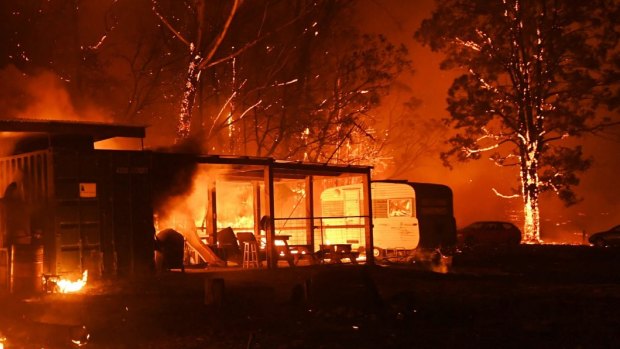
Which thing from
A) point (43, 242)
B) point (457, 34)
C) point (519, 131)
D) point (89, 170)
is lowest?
point (43, 242)

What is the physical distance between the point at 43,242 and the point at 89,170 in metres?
1.62

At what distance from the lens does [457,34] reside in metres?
32.1

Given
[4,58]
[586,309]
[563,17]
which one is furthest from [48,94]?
[563,17]

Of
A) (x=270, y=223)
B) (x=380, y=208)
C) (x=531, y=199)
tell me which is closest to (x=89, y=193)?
(x=270, y=223)

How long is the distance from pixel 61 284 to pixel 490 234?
2319 centimetres

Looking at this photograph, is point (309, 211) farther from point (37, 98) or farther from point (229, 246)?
point (37, 98)

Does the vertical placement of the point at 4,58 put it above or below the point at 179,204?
above

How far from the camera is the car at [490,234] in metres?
32.0

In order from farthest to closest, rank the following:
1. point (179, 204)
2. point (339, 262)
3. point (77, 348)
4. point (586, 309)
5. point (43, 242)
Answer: point (339, 262) → point (179, 204) → point (43, 242) → point (586, 309) → point (77, 348)

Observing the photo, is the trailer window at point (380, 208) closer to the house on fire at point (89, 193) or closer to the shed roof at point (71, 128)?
the house on fire at point (89, 193)

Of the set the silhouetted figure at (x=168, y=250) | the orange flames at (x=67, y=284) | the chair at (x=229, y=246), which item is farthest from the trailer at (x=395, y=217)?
the orange flames at (x=67, y=284)

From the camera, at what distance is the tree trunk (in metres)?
30.5

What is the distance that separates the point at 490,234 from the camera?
32.2m

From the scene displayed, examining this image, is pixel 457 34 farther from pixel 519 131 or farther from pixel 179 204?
pixel 179 204
